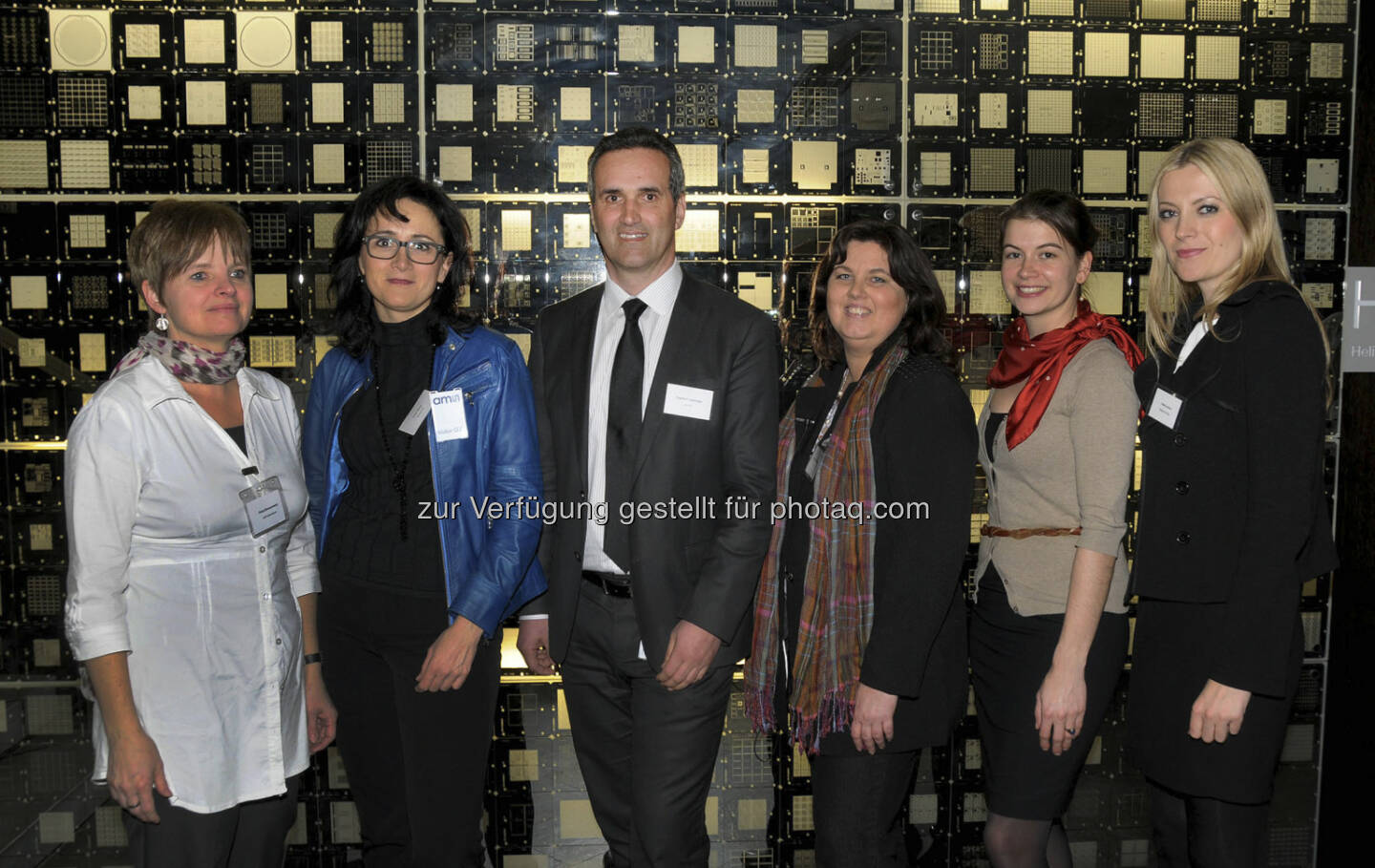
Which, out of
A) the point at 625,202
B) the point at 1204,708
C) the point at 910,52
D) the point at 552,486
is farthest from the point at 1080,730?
the point at 910,52

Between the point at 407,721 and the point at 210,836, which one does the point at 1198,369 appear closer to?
the point at 407,721

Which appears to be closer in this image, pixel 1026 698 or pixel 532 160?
pixel 1026 698

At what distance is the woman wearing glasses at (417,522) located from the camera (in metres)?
1.97

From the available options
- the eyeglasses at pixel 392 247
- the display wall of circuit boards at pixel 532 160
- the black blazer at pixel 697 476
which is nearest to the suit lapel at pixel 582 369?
the black blazer at pixel 697 476

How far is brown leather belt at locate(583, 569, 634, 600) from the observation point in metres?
2.05

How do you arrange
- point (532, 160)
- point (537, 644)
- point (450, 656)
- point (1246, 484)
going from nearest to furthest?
1. point (1246, 484)
2. point (450, 656)
3. point (537, 644)
4. point (532, 160)

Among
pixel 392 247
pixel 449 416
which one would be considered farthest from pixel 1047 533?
pixel 392 247

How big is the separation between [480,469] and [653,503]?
1.20 feet

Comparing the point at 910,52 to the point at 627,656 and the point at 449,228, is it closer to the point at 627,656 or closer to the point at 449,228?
the point at 449,228

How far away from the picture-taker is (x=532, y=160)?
334 cm

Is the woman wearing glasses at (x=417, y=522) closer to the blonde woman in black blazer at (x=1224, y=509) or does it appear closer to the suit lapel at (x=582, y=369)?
the suit lapel at (x=582, y=369)

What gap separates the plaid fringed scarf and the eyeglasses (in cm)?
94

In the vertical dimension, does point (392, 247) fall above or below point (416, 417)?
above

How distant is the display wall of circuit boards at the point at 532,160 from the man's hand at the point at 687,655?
1.40 metres
